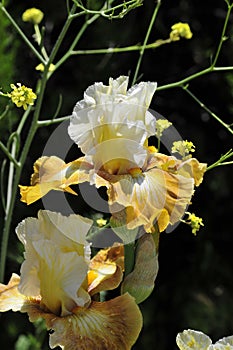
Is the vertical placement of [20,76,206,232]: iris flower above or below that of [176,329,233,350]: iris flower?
above

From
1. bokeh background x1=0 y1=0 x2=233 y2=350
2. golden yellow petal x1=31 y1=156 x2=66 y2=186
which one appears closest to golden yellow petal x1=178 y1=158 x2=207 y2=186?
golden yellow petal x1=31 y1=156 x2=66 y2=186

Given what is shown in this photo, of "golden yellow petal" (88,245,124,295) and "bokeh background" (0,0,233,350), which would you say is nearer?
"golden yellow petal" (88,245,124,295)

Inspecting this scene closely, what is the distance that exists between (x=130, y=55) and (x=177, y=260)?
0.40 metres

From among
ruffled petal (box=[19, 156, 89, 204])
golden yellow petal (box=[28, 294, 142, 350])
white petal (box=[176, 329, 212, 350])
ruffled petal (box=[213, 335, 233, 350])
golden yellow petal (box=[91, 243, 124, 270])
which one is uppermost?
ruffled petal (box=[19, 156, 89, 204])

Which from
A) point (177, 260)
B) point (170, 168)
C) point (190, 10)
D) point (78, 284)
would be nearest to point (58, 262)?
point (78, 284)

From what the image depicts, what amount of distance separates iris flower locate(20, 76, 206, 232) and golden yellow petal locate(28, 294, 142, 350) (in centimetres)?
8

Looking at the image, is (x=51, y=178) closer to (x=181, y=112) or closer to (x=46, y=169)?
(x=46, y=169)

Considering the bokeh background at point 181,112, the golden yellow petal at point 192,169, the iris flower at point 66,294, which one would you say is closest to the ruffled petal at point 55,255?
the iris flower at point 66,294

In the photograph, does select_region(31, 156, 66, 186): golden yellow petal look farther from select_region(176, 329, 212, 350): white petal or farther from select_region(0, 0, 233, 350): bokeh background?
select_region(0, 0, 233, 350): bokeh background

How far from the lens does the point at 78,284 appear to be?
666 mm

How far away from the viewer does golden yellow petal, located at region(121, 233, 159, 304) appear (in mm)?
679

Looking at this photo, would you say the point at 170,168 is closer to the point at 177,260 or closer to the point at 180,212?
the point at 180,212

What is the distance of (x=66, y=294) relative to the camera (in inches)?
26.3

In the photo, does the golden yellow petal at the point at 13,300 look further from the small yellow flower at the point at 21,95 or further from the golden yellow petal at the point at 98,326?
the small yellow flower at the point at 21,95
